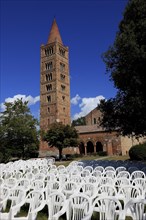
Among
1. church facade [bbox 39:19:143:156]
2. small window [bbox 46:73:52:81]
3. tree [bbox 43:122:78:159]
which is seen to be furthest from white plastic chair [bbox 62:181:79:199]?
small window [bbox 46:73:52:81]

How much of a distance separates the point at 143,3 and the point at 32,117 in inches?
764

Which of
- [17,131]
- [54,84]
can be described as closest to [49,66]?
[54,84]

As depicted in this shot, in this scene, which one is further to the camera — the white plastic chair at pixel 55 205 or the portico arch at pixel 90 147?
the portico arch at pixel 90 147

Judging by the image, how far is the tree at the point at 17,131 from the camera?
26672mm

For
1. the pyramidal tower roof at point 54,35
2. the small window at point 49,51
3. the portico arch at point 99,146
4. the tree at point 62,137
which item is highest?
the pyramidal tower roof at point 54,35

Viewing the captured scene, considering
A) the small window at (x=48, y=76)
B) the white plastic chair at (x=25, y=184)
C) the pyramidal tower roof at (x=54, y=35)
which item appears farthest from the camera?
the pyramidal tower roof at (x=54, y=35)

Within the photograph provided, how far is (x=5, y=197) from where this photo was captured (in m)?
6.05

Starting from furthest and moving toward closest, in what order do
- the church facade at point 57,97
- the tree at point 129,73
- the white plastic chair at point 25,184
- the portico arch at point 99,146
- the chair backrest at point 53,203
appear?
the church facade at point 57,97 → the portico arch at point 99,146 → the tree at point 129,73 → the white plastic chair at point 25,184 → the chair backrest at point 53,203

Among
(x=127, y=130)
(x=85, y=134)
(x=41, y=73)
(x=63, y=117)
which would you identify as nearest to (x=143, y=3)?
(x=127, y=130)

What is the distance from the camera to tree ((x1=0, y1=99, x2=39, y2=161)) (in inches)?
1050

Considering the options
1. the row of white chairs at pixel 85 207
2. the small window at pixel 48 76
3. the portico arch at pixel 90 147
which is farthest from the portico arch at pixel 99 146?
the row of white chairs at pixel 85 207

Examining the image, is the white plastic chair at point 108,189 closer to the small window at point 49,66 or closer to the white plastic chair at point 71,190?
the white plastic chair at point 71,190

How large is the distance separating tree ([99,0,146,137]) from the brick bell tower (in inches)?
1785

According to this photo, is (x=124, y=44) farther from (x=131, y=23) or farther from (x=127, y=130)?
(x=127, y=130)
